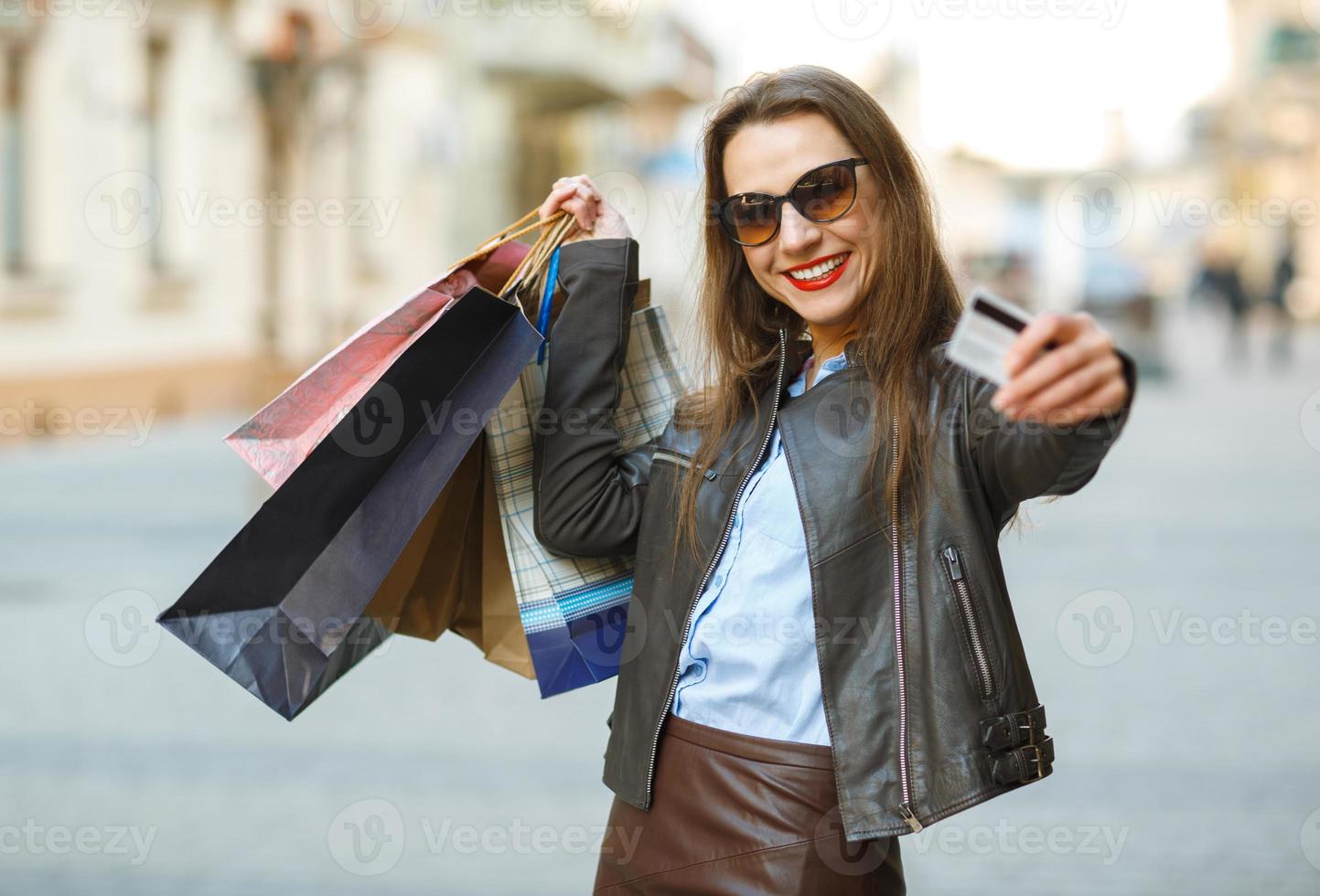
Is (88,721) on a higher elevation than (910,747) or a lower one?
lower

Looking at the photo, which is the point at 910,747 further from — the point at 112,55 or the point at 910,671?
the point at 112,55

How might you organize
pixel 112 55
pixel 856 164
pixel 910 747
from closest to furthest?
1. pixel 910 747
2. pixel 856 164
3. pixel 112 55

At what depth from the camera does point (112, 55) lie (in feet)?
47.4

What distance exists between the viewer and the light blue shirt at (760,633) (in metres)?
1.88

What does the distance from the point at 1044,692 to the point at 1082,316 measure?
4511 mm

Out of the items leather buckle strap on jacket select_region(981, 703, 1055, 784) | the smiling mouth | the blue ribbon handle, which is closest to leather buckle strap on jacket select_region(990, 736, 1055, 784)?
leather buckle strap on jacket select_region(981, 703, 1055, 784)

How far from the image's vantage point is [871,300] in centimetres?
201

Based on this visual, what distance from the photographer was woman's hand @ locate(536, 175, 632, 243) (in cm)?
230

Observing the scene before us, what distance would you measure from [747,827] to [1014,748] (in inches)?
14.7

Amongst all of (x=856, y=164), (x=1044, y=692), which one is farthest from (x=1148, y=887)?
(x=856, y=164)

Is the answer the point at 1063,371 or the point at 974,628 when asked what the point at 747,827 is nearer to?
the point at 974,628

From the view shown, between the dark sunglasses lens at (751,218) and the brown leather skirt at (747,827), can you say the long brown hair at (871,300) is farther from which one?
the brown leather skirt at (747,827)

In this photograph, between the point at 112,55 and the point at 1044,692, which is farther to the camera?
the point at 112,55

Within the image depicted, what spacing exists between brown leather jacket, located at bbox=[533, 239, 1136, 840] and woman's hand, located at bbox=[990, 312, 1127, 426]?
0.05 metres
